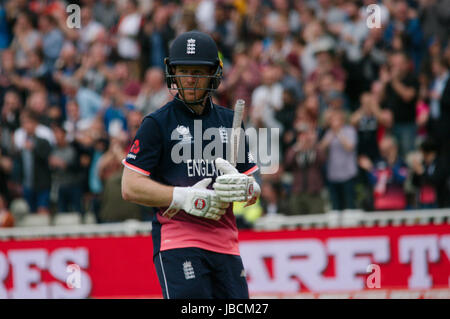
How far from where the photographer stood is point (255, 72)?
1371cm

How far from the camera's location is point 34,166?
13672mm

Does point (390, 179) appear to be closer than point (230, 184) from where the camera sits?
No

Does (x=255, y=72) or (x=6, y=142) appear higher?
(x=255, y=72)

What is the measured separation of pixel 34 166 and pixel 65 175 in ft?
1.87

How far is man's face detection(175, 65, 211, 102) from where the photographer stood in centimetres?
566

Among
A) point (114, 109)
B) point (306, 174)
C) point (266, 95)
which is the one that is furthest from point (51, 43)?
point (306, 174)

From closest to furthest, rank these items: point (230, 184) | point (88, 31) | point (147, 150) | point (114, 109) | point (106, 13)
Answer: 1. point (230, 184)
2. point (147, 150)
3. point (114, 109)
4. point (88, 31)
5. point (106, 13)

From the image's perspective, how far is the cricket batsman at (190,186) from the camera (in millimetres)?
5438

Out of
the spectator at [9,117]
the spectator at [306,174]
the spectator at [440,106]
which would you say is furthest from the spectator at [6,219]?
the spectator at [440,106]

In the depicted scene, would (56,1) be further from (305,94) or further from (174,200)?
(174,200)

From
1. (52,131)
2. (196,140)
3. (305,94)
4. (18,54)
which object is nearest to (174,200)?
(196,140)

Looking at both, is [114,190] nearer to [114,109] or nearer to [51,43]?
[114,109]
